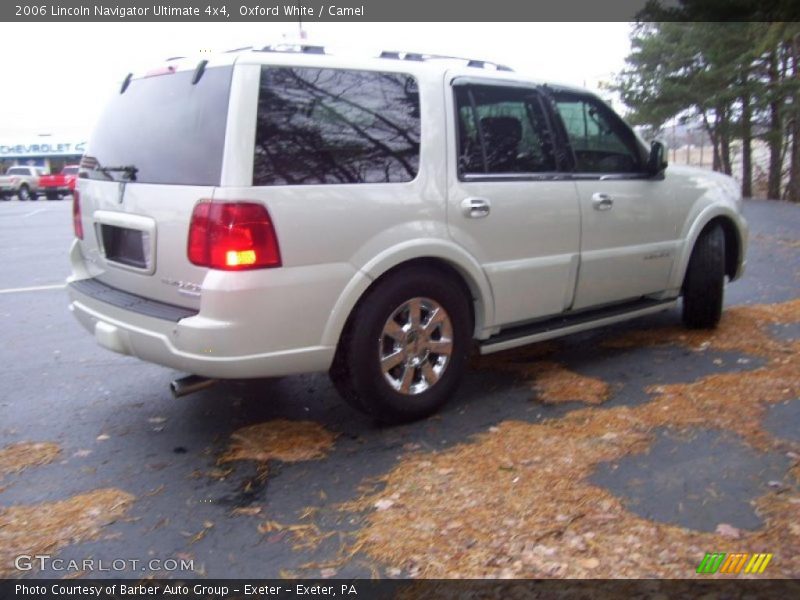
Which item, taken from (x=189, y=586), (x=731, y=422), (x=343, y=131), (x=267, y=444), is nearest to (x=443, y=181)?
(x=343, y=131)

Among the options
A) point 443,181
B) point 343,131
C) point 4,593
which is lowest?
point 4,593

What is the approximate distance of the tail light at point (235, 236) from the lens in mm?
3307

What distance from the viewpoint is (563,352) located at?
537cm

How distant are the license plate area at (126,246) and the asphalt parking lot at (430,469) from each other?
0.97 m

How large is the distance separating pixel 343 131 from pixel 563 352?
255 cm

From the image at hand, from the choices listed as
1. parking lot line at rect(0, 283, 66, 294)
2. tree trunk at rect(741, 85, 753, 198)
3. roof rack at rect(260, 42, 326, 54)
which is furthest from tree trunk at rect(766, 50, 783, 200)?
roof rack at rect(260, 42, 326, 54)

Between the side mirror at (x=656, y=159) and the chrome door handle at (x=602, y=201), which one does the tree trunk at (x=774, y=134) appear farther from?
the chrome door handle at (x=602, y=201)

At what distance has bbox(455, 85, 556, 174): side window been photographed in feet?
13.7

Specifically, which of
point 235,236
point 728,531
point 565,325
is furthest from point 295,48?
point 728,531

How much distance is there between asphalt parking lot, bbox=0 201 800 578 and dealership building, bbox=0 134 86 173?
43.5 m

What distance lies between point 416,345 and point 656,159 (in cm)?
234

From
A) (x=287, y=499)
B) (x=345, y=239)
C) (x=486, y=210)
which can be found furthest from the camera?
(x=486, y=210)

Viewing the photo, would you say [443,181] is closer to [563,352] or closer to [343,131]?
[343,131]

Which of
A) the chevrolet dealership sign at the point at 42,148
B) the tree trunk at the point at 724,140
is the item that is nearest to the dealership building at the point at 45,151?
the chevrolet dealership sign at the point at 42,148
